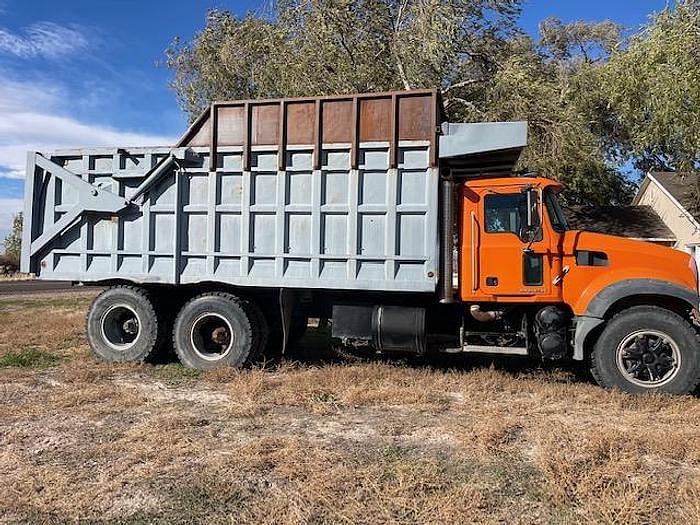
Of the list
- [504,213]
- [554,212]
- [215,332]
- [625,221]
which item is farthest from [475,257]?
[625,221]

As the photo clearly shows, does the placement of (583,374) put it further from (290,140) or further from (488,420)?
(290,140)

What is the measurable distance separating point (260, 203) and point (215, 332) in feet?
6.13

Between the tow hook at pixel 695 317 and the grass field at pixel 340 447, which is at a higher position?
the tow hook at pixel 695 317

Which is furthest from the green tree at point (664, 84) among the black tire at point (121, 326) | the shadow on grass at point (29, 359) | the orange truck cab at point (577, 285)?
the shadow on grass at point (29, 359)

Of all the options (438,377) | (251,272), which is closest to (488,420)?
(438,377)

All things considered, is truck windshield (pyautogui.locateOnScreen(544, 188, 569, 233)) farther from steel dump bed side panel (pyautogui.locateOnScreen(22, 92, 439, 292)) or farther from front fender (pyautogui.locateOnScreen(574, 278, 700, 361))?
steel dump bed side panel (pyautogui.locateOnScreen(22, 92, 439, 292))

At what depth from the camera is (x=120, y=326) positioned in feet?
26.6

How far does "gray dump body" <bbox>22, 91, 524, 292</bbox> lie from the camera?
687cm

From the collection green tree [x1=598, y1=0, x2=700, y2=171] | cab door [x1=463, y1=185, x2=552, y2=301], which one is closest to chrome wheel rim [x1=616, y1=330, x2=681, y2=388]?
cab door [x1=463, y1=185, x2=552, y2=301]

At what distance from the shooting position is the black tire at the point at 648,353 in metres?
6.13

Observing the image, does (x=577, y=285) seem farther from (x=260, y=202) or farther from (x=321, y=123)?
(x=260, y=202)

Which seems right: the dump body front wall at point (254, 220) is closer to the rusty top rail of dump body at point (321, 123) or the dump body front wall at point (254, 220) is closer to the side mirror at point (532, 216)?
the rusty top rail of dump body at point (321, 123)

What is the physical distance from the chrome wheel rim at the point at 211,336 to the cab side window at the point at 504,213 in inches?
139

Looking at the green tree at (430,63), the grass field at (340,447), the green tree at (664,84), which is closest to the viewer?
the grass field at (340,447)
